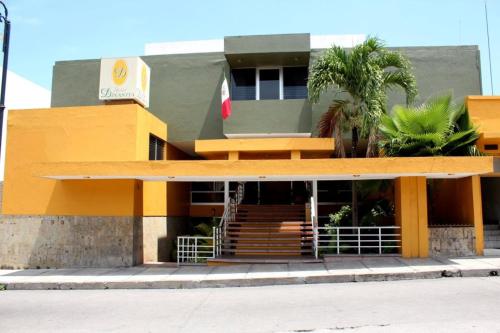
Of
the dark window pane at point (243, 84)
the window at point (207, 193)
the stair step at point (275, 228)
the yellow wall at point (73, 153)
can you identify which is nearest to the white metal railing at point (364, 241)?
the stair step at point (275, 228)

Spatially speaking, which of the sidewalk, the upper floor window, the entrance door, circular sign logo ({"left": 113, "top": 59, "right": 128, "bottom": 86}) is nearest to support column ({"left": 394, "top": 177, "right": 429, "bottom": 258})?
the sidewalk

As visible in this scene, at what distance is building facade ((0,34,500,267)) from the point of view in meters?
13.7

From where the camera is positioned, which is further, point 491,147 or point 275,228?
point 275,228

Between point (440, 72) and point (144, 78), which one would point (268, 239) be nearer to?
point (144, 78)

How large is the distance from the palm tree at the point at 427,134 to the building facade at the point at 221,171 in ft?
2.85

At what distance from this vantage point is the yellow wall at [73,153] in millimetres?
14805

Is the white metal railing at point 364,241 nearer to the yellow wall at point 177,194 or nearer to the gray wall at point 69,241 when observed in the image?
the gray wall at point 69,241

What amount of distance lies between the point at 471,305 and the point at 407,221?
19.6 ft

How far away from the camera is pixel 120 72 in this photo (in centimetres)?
1655

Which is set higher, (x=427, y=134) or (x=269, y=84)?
(x=269, y=84)

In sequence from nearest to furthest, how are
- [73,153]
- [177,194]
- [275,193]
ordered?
[73,153], [177,194], [275,193]

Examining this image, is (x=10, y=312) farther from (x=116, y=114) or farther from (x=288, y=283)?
(x=116, y=114)

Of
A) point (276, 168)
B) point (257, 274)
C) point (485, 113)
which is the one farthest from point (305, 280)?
point (485, 113)

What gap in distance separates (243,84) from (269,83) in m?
1.07
